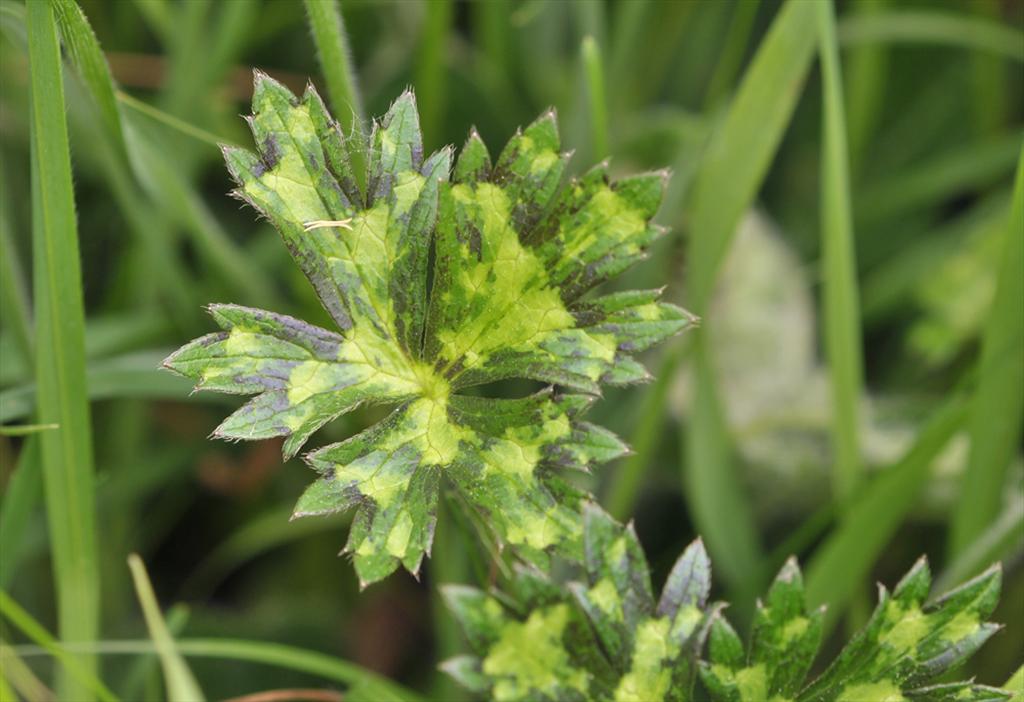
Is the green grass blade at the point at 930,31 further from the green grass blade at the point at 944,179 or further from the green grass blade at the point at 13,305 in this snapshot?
the green grass blade at the point at 13,305

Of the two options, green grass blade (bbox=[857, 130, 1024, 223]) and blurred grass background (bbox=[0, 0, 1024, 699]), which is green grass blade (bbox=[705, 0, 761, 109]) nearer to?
blurred grass background (bbox=[0, 0, 1024, 699])

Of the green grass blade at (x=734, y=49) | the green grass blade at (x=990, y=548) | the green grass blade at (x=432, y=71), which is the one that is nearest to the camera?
the green grass blade at (x=990, y=548)

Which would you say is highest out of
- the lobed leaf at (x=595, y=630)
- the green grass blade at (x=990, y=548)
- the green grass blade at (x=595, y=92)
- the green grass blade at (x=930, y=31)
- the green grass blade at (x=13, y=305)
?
the green grass blade at (x=930, y=31)

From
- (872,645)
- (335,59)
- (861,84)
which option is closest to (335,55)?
(335,59)

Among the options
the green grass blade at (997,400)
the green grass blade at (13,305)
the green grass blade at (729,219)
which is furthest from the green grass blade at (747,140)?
the green grass blade at (13,305)

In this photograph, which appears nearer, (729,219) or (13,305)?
(13,305)

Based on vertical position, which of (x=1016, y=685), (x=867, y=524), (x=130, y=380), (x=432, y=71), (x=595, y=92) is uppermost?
(x=432, y=71)

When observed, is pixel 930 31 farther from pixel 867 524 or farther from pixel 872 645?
pixel 872 645

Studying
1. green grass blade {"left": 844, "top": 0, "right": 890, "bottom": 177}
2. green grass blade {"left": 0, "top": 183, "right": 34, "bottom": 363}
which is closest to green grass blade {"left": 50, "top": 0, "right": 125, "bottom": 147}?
green grass blade {"left": 0, "top": 183, "right": 34, "bottom": 363}

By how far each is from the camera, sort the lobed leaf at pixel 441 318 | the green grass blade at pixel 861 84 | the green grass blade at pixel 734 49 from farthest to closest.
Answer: the green grass blade at pixel 861 84
the green grass blade at pixel 734 49
the lobed leaf at pixel 441 318
